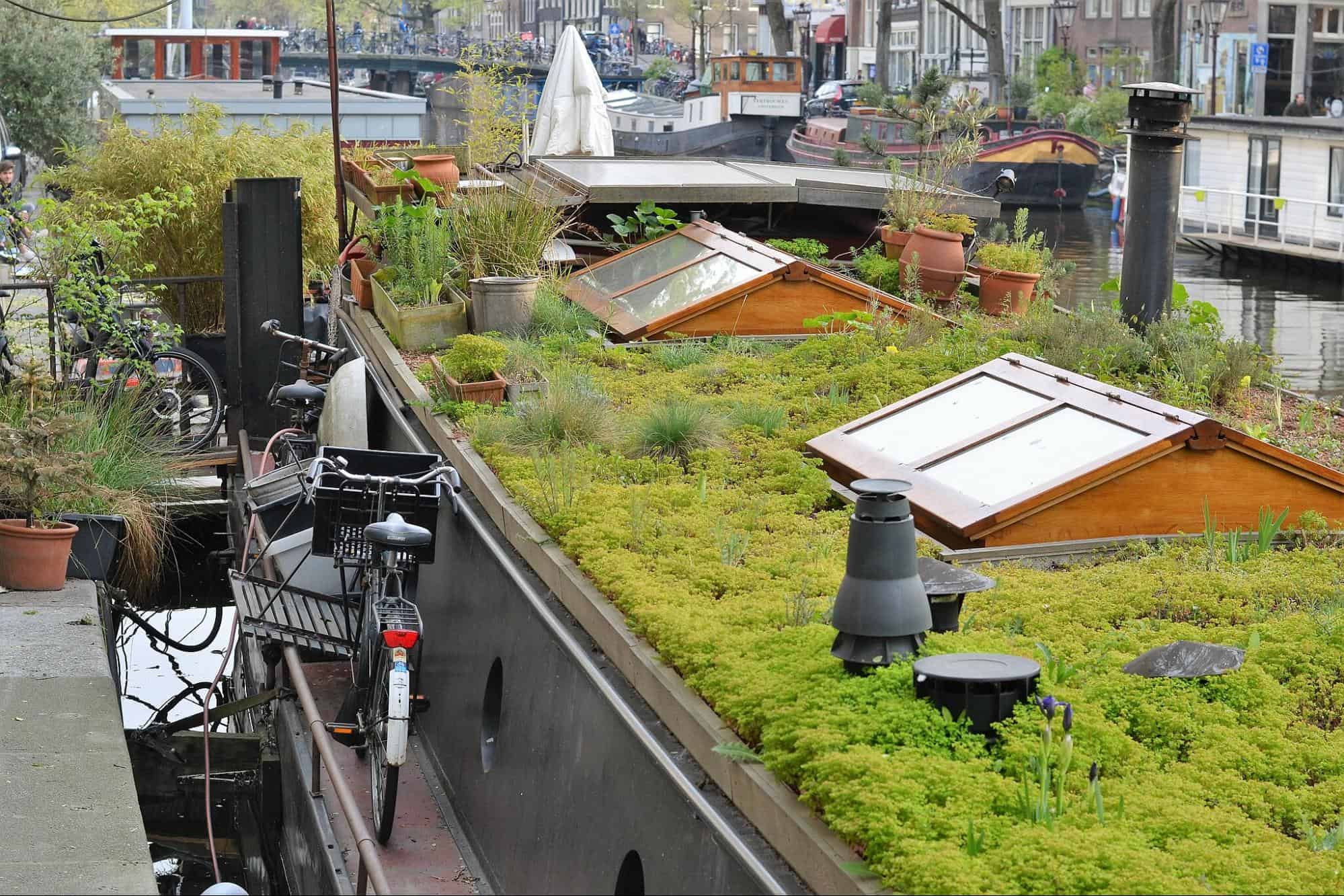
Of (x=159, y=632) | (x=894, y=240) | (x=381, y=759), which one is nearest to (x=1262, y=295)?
(x=894, y=240)

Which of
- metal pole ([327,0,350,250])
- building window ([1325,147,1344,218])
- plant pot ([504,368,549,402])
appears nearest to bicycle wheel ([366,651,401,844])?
plant pot ([504,368,549,402])

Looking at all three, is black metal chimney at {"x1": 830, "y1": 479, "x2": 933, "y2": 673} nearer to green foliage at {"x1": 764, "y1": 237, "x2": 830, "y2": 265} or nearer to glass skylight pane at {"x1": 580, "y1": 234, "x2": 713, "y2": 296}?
glass skylight pane at {"x1": 580, "y1": 234, "x2": 713, "y2": 296}

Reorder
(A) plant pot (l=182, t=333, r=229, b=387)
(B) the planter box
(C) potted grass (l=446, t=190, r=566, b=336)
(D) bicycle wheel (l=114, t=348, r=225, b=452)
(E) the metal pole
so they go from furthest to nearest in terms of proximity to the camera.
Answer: (E) the metal pole → (A) plant pot (l=182, t=333, r=229, b=387) → (B) the planter box → (D) bicycle wheel (l=114, t=348, r=225, b=452) → (C) potted grass (l=446, t=190, r=566, b=336)

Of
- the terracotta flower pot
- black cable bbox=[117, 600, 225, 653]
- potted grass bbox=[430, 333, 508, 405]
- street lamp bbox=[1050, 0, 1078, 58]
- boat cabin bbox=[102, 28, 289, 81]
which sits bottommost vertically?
black cable bbox=[117, 600, 225, 653]

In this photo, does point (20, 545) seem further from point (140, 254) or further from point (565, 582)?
point (140, 254)

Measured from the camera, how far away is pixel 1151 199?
859 centimetres

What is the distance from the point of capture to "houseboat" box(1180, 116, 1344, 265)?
32.4 meters

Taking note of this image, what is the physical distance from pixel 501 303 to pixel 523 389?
4.83 ft

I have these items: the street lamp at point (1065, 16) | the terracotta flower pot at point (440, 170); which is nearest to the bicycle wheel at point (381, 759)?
the terracotta flower pot at point (440, 170)

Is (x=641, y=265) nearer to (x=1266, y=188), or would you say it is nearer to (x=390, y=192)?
(x=390, y=192)

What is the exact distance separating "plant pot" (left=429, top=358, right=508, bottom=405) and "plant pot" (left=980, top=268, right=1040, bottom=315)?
325 cm

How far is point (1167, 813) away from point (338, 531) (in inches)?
155

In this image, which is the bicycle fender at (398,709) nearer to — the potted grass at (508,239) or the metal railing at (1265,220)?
the potted grass at (508,239)

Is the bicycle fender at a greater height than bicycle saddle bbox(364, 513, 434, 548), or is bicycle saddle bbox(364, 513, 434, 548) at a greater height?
bicycle saddle bbox(364, 513, 434, 548)
